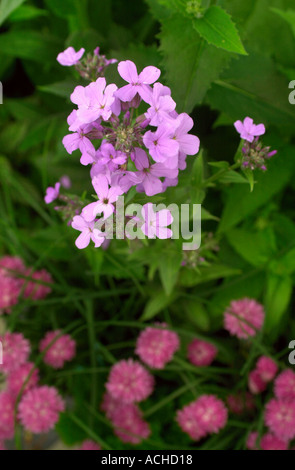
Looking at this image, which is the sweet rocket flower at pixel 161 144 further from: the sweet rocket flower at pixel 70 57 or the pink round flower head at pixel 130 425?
the pink round flower head at pixel 130 425

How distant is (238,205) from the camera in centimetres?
80

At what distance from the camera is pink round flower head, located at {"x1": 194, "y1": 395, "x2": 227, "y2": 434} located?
0.76 m

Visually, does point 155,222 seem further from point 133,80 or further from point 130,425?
point 130,425

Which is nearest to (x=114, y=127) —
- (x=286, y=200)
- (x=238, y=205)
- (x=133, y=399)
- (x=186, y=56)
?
(x=186, y=56)

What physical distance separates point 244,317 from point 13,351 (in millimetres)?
385

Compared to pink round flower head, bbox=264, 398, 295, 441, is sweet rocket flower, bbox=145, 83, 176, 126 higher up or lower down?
higher up

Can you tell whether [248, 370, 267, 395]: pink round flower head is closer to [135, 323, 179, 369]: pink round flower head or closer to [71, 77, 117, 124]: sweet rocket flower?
[135, 323, 179, 369]: pink round flower head

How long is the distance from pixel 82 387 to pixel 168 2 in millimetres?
681

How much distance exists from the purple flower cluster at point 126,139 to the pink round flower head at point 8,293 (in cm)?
41

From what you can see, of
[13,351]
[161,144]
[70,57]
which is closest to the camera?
[161,144]

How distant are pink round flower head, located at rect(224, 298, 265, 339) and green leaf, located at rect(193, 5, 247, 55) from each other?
42cm

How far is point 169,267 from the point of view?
713 millimetres

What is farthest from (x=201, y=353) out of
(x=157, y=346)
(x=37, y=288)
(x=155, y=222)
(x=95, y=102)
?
(x=95, y=102)

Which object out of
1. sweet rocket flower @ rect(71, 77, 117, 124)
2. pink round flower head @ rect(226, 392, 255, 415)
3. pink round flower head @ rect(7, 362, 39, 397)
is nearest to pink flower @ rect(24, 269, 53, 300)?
pink round flower head @ rect(7, 362, 39, 397)
